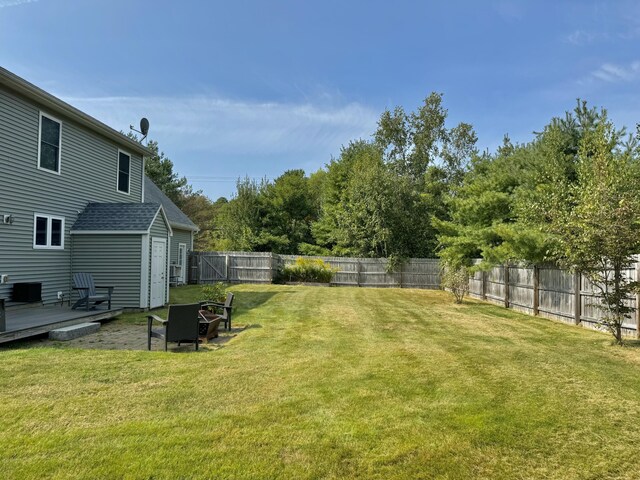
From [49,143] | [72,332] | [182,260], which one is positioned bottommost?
[72,332]

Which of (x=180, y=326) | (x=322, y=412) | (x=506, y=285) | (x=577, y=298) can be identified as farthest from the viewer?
(x=506, y=285)

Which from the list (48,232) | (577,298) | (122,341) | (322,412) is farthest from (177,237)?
(322,412)

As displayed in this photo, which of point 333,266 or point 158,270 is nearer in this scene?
point 158,270

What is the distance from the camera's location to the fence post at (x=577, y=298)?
9934 millimetres

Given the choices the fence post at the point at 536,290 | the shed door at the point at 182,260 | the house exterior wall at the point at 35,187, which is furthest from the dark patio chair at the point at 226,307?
the shed door at the point at 182,260

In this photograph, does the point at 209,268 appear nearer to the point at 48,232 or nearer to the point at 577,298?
the point at 48,232

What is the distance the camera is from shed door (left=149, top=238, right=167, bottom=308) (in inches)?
454

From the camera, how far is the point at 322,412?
3855 mm

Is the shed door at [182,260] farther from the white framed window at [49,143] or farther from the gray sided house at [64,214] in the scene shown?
the white framed window at [49,143]

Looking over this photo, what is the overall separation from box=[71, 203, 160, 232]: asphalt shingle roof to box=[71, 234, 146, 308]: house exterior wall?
0.26 m

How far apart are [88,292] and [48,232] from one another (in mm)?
2312

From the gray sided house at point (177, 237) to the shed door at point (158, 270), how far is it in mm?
7997

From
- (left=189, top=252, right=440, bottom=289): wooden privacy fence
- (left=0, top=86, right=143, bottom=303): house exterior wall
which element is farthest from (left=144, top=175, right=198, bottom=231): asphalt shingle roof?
(left=0, top=86, right=143, bottom=303): house exterior wall

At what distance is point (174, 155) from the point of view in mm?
38281
